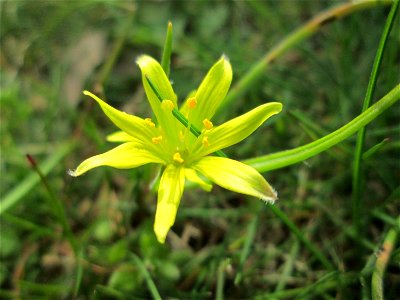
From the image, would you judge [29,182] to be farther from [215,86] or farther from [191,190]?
[215,86]

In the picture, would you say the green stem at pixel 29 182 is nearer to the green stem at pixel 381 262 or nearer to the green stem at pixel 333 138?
the green stem at pixel 333 138

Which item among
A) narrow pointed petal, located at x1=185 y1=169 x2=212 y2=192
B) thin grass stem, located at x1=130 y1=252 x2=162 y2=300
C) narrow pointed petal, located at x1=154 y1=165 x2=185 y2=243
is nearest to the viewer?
narrow pointed petal, located at x1=154 y1=165 x2=185 y2=243

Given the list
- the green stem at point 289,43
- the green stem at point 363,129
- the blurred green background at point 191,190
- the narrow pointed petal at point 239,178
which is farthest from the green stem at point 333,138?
the green stem at point 289,43

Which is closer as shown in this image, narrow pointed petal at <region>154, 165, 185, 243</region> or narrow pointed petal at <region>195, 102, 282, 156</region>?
narrow pointed petal at <region>154, 165, 185, 243</region>

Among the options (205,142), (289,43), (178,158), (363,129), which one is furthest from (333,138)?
(289,43)

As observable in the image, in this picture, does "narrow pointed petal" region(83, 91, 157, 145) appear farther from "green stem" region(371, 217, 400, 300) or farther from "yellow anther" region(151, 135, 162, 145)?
"green stem" region(371, 217, 400, 300)

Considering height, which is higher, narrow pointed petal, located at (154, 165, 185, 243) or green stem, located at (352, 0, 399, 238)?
green stem, located at (352, 0, 399, 238)

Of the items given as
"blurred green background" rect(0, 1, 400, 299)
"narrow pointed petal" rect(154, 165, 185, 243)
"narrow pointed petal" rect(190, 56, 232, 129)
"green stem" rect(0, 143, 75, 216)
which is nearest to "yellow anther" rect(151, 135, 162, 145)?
"narrow pointed petal" rect(154, 165, 185, 243)
